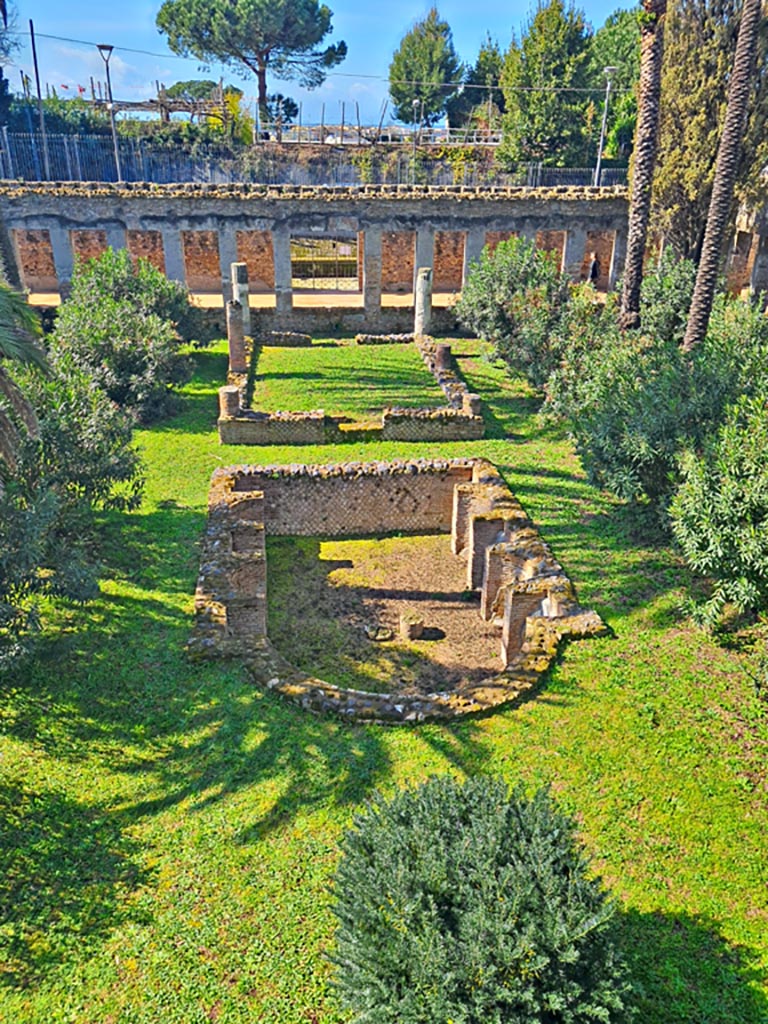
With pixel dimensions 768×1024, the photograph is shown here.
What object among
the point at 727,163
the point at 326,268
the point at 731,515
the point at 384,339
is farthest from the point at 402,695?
the point at 326,268

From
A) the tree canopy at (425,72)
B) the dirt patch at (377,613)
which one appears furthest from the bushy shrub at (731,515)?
the tree canopy at (425,72)

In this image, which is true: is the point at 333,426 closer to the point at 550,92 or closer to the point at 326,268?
the point at 326,268

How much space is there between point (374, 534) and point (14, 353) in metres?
6.92

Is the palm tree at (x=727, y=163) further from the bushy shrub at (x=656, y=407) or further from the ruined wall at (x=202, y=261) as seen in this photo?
the ruined wall at (x=202, y=261)

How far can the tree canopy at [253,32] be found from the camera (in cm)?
3816

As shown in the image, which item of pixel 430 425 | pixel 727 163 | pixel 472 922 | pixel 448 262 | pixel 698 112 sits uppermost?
pixel 698 112

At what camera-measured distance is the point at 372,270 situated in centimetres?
2580

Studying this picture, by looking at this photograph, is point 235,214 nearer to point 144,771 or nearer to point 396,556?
point 396,556

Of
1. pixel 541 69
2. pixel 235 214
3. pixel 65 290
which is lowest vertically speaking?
pixel 65 290

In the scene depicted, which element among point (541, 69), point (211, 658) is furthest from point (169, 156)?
point (211, 658)

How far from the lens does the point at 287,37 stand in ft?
131

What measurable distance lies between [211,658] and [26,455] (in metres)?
3.04

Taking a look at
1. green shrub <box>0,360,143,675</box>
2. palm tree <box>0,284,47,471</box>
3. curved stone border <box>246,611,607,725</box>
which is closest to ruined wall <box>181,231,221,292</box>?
green shrub <box>0,360,143,675</box>

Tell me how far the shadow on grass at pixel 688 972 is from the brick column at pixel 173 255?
75.5 feet
